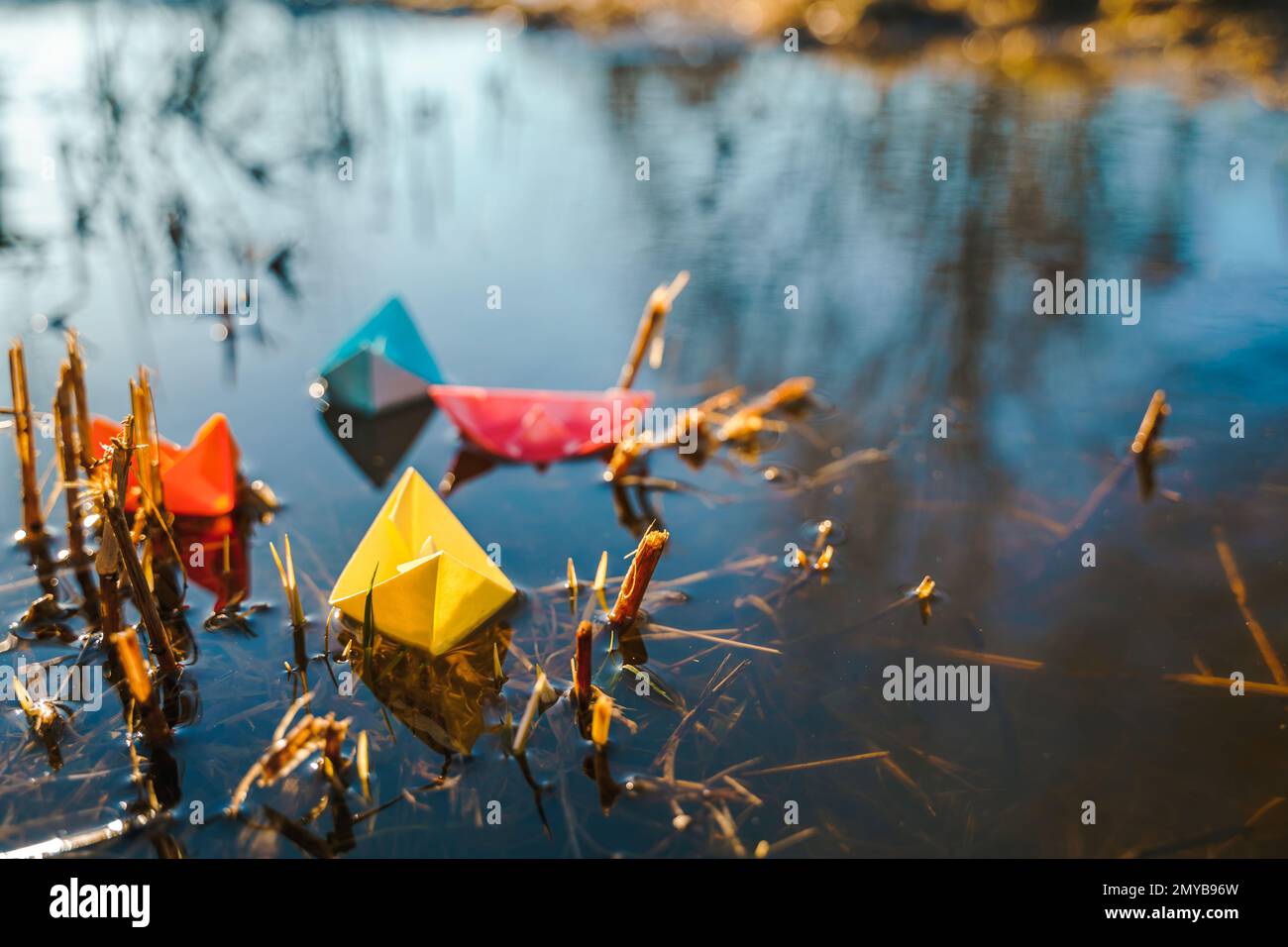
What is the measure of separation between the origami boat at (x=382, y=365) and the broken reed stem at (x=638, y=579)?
131cm

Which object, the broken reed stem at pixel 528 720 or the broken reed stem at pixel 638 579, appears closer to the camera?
the broken reed stem at pixel 528 720

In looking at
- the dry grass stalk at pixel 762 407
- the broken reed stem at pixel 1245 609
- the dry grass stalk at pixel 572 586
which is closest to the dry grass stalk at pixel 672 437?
the dry grass stalk at pixel 762 407

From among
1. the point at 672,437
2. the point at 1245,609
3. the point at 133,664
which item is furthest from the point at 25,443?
the point at 1245,609

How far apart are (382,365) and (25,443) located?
108 centimetres

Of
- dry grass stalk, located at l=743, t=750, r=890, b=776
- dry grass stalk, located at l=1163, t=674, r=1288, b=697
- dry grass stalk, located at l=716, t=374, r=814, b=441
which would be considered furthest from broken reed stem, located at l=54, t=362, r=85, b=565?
dry grass stalk, located at l=1163, t=674, r=1288, b=697

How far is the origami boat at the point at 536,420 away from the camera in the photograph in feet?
10.5

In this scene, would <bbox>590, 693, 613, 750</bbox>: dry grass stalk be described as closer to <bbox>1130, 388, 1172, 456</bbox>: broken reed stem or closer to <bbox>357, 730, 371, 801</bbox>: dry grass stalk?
<bbox>357, 730, 371, 801</bbox>: dry grass stalk

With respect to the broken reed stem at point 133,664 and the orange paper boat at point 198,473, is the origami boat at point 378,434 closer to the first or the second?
the orange paper boat at point 198,473

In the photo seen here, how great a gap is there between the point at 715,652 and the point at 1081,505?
1.26 meters

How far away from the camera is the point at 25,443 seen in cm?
257

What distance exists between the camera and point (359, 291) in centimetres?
432

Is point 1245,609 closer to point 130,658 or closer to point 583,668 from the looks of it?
point 583,668

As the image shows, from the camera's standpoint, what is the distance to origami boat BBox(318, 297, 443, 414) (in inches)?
134

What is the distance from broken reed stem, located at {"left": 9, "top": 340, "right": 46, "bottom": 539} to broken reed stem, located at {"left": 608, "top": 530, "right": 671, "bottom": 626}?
1431mm
